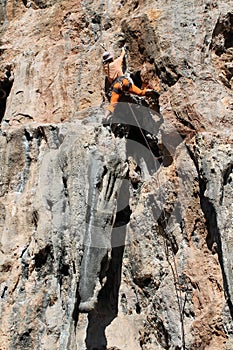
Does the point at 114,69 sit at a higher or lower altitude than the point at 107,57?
lower

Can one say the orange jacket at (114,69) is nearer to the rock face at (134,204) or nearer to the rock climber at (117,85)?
the rock climber at (117,85)

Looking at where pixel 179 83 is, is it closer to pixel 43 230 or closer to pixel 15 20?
pixel 43 230

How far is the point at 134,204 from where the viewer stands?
734cm

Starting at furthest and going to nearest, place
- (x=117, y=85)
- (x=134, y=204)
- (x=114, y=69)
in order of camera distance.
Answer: (x=114, y=69), (x=117, y=85), (x=134, y=204)

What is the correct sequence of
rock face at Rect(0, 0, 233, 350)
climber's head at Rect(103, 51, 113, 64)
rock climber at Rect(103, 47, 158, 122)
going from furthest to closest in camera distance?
climber's head at Rect(103, 51, 113, 64), rock climber at Rect(103, 47, 158, 122), rock face at Rect(0, 0, 233, 350)

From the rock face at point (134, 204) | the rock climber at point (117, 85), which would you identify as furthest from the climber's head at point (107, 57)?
the rock face at point (134, 204)

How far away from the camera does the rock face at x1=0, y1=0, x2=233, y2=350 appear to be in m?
6.39

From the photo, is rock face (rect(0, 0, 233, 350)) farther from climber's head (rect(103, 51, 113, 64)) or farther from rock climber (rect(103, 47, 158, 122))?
climber's head (rect(103, 51, 113, 64))

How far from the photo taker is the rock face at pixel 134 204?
21.0ft

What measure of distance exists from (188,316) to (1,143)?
3.99 m

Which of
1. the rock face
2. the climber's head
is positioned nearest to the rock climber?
the climber's head

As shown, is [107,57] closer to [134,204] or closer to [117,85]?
[117,85]

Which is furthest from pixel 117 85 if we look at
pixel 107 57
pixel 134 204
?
pixel 134 204

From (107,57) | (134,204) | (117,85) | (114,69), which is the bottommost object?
(134,204)
